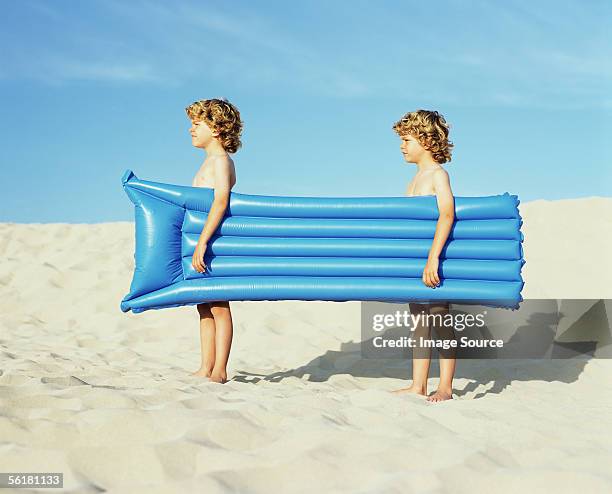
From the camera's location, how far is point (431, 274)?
4176 millimetres

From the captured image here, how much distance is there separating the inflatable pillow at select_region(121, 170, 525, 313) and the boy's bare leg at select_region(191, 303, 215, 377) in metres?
0.27

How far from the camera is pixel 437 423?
3254 millimetres

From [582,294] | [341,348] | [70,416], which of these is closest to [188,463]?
[70,416]

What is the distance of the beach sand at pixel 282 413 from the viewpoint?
2.44m

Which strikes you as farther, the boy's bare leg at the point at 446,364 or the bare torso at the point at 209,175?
the bare torso at the point at 209,175

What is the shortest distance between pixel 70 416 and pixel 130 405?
32 cm

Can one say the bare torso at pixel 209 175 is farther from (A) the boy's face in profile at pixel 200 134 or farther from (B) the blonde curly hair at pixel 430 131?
(B) the blonde curly hair at pixel 430 131

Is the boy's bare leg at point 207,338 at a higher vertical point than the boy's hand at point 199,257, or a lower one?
lower

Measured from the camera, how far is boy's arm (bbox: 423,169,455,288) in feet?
13.7

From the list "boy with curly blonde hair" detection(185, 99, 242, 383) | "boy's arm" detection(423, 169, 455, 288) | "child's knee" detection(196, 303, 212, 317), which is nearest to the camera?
"boy's arm" detection(423, 169, 455, 288)

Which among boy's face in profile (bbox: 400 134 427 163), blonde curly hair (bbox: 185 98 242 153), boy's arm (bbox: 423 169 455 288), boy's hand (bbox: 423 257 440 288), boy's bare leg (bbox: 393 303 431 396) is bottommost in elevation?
boy's bare leg (bbox: 393 303 431 396)

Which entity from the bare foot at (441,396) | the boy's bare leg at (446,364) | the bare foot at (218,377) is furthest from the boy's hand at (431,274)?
the bare foot at (218,377)

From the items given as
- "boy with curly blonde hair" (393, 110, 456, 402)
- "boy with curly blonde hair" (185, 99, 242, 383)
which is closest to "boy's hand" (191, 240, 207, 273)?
"boy with curly blonde hair" (185, 99, 242, 383)

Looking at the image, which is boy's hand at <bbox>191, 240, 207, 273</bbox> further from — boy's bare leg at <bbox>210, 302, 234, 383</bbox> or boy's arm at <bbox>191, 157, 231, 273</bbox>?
boy's bare leg at <bbox>210, 302, 234, 383</bbox>
